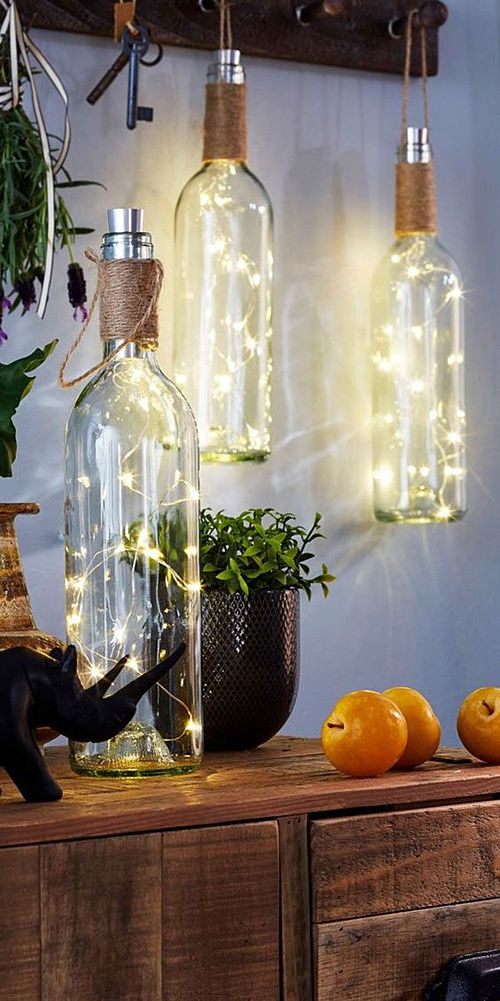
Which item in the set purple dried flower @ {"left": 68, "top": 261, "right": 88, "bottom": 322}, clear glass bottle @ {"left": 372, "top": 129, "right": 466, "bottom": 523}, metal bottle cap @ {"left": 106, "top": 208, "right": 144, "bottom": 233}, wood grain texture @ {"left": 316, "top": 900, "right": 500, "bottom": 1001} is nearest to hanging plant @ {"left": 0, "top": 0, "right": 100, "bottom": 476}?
purple dried flower @ {"left": 68, "top": 261, "right": 88, "bottom": 322}

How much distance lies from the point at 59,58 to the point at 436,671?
0.88 m

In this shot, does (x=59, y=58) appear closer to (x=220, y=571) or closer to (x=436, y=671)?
(x=220, y=571)

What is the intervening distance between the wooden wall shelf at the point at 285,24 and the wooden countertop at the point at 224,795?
32.7 inches

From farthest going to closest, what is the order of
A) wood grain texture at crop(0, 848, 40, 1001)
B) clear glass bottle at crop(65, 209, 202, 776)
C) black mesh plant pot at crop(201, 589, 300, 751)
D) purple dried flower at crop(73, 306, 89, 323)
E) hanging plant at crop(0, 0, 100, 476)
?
purple dried flower at crop(73, 306, 89, 323)
hanging plant at crop(0, 0, 100, 476)
black mesh plant pot at crop(201, 589, 300, 751)
clear glass bottle at crop(65, 209, 202, 776)
wood grain texture at crop(0, 848, 40, 1001)

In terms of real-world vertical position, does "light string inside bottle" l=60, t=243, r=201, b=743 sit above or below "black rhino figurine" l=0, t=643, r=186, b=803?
above

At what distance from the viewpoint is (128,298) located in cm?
112

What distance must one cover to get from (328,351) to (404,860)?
2.67ft

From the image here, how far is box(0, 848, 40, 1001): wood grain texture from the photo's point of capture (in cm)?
85

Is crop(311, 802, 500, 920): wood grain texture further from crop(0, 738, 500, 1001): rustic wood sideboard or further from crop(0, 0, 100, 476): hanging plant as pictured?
crop(0, 0, 100, 476): hanging plant

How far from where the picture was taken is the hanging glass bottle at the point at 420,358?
1.65 metres

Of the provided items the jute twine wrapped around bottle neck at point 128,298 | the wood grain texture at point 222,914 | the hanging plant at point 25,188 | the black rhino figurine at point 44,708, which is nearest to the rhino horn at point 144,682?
the black rhino figurine at point 44,708

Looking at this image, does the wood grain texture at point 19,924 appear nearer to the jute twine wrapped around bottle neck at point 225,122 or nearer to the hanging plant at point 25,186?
the hanging plant at point 25,186

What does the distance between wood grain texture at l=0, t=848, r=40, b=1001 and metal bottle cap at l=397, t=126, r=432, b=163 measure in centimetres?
105

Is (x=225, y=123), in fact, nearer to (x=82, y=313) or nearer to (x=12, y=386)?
(x=82, y=313)
